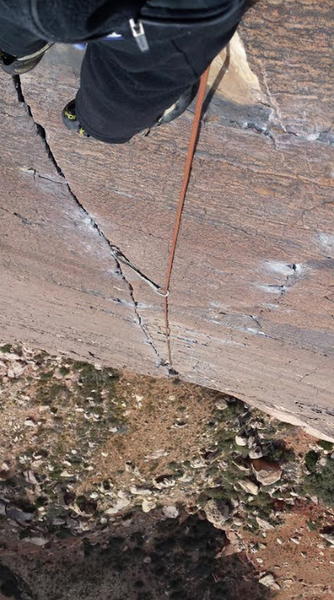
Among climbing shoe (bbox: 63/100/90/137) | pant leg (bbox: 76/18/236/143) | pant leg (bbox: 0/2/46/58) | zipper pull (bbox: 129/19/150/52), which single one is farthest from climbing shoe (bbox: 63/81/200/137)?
zipper pull (bbox: 129/19/150/52)

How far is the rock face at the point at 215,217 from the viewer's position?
2051mm

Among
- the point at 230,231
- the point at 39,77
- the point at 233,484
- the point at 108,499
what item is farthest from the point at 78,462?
the point at 39,77

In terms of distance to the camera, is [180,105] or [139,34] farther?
[180,105]

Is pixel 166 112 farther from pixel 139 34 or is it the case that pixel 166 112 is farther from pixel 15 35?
pixel 139 34

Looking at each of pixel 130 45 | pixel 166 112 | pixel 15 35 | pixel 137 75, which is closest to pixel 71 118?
pixel 166 112

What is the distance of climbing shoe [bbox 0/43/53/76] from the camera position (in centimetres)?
215

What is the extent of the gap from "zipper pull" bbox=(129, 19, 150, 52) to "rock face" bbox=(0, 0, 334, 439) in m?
0.59

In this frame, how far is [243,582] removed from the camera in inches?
247

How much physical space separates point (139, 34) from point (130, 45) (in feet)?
0.27

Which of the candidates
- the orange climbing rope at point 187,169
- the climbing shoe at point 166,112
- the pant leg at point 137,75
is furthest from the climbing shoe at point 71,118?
the orange climbing rope at point 187,169

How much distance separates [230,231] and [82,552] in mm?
4797

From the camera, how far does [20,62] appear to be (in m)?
2.19

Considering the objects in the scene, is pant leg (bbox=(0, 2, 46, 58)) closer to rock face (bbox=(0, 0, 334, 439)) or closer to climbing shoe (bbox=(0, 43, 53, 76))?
climbing shoe (bbox=(0, 43, 53, 76))

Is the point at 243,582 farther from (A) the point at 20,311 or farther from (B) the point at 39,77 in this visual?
(B) the point at 39,77
